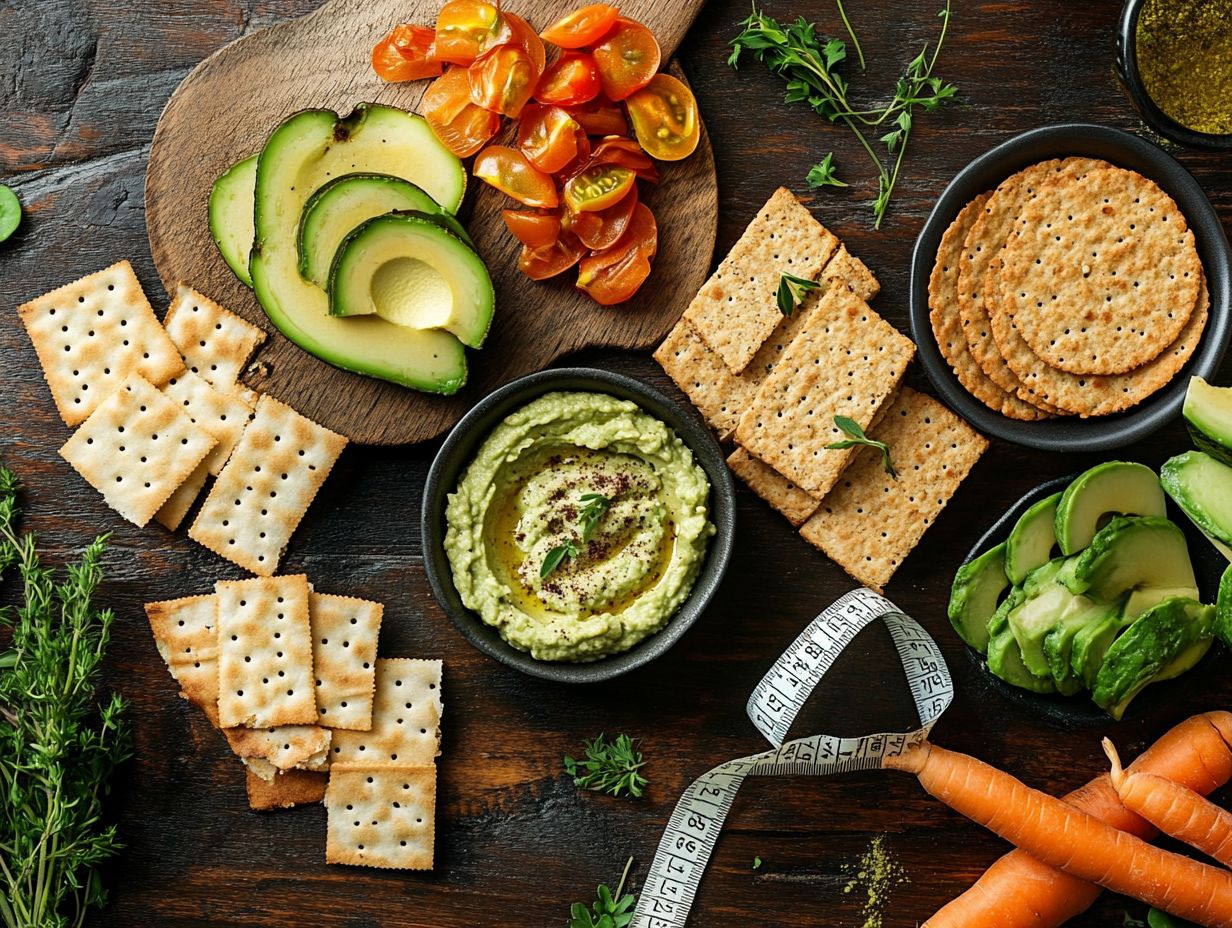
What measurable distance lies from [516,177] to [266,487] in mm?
1163

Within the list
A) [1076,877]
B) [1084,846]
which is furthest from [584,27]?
[1076,877]

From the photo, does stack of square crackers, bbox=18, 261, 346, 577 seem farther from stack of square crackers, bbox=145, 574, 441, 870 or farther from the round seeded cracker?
the round seeded cracker

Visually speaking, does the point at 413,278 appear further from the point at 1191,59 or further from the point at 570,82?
the point at 1191,59

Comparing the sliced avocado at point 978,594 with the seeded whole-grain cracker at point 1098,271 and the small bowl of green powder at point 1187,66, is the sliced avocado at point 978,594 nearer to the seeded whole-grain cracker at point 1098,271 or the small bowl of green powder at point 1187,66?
the seeded whole-grain cracker at point 1098,271

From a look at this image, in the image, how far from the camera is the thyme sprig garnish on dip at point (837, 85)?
2871 mm

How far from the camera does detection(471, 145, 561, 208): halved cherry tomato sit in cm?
279

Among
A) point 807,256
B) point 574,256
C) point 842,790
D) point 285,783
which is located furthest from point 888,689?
point 285,783

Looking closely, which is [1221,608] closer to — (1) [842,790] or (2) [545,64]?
(1) [842,790]

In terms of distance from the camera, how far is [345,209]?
2.73m

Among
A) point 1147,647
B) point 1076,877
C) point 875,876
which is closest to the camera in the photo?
point 1147,647

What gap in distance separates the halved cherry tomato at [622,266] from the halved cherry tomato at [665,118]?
20 cm

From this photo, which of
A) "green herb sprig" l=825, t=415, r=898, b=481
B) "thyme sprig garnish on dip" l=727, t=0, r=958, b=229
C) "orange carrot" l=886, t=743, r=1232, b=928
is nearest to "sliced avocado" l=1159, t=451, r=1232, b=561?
"green herb sprig" l=825, t=415, r=898, b=481

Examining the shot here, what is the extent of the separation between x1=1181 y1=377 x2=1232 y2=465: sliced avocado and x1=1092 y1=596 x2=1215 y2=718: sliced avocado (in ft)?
1.35

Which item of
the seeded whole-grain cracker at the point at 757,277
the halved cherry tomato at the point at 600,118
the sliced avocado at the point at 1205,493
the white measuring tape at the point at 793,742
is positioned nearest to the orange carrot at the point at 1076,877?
the white measuring tape at the point at 793,742
